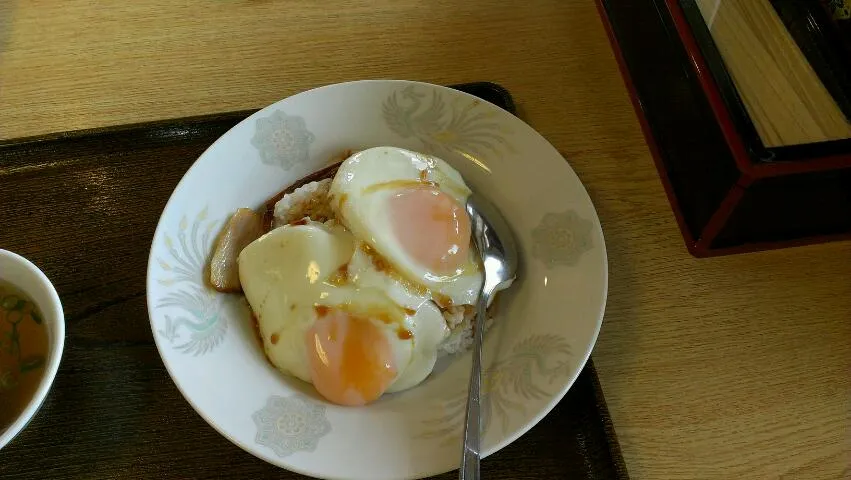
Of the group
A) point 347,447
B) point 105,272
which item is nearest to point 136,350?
point 105,272

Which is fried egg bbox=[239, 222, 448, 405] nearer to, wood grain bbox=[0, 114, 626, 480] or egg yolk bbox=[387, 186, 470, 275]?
egg yolk bbox=[387, 186, 470, 275]

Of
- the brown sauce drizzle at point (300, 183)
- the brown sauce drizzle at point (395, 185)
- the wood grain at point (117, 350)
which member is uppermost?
the brown sauce drizzle at point (395, 185)

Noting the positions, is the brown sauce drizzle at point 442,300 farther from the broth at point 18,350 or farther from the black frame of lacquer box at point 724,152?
the broth at point 18,350

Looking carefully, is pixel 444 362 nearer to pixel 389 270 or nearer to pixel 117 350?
pixel 389 270

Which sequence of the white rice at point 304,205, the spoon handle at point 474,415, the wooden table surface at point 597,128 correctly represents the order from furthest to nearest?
the white rice at point 304,205
the wooden table surface at point 597,128
the spoon handle at point 474,415

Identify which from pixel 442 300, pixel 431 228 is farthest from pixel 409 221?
pixel 442 300

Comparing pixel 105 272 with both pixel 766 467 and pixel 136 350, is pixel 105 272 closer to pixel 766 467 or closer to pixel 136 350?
pixel 136 350

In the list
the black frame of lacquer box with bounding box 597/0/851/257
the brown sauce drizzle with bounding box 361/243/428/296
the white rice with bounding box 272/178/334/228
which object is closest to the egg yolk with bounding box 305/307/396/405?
the brown sauce drizzle with bounding box 361/243/428/296

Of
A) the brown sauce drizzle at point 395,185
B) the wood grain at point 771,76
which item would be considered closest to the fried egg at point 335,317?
the brown sauce drizzle at point 395,185
